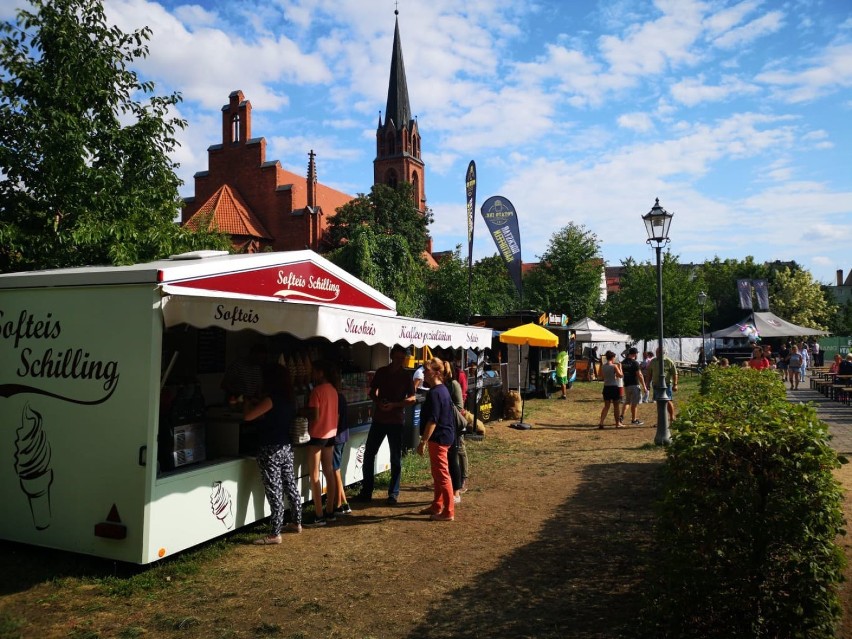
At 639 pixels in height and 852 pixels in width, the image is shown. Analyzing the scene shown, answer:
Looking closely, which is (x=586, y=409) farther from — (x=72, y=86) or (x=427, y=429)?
(x=72, y=86)

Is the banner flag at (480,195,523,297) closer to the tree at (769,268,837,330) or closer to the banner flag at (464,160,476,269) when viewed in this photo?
the banner flag at (464,160,476,269)

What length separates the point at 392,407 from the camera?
7766mm

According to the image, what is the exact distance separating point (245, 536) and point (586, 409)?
13951 millimetres

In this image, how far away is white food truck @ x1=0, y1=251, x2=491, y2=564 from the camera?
522cm

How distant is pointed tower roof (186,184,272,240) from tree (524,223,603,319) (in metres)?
19.8

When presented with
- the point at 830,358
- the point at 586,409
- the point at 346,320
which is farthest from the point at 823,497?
the point at 830,358

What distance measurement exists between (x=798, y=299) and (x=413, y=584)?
7185cm

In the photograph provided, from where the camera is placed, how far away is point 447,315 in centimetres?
4316

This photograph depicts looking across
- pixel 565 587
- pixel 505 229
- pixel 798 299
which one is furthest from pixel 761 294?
pixel 565 587

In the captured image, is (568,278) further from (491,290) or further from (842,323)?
(842,323)

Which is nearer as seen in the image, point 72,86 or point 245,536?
point 245,536

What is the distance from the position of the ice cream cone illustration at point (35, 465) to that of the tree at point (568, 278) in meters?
41.0

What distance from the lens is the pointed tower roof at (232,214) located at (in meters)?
42.3

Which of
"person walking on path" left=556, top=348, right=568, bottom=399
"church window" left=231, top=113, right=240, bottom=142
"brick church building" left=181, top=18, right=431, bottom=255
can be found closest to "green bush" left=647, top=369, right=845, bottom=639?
"person walking on path" left=556, top=348, right=568, bottom=399
